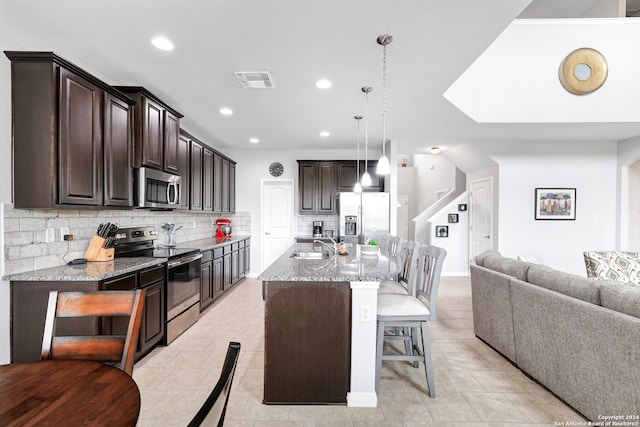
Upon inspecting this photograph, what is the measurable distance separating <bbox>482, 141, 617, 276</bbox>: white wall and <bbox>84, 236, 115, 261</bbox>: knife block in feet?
19.7

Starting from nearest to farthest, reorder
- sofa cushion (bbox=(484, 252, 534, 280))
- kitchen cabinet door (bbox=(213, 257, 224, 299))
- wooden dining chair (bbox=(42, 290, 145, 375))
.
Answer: wooden dining chair (bbox=(42, 290, 145, 375)) → sofa cushion (bbox=(484, 252, 534, 280)) → kitchen cabinet door (bbox=(213, 257, 224, 299))

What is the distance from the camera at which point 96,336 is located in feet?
4.06

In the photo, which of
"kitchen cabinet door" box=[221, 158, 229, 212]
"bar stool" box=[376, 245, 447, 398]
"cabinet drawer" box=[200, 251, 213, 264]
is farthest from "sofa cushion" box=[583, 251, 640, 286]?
"kitchen cabinet door" box=[221, 158, 229, 212]

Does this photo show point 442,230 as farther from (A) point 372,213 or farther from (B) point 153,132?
(B) point 153,132

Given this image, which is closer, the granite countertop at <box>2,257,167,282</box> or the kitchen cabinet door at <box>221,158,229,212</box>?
the granite countertop at <box>2,257,167,282</box>

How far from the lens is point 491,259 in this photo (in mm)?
3111

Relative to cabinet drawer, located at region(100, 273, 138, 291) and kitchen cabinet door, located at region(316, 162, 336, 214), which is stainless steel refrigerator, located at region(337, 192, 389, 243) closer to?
kitchen cabinet door, located at region(316, 162, 336, 214)

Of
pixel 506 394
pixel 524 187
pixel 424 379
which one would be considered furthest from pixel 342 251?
pixel 524 187

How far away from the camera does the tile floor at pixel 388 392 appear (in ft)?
6.49

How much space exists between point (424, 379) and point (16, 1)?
3910mm

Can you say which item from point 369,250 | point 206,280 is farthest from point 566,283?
point 206,280

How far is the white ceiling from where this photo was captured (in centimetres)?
200

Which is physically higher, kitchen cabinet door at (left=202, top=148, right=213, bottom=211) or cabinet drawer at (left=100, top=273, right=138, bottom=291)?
kitchen cabinet door at (left=202, top=148, right=213, bottom=211)

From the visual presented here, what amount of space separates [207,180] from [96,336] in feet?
12.5
